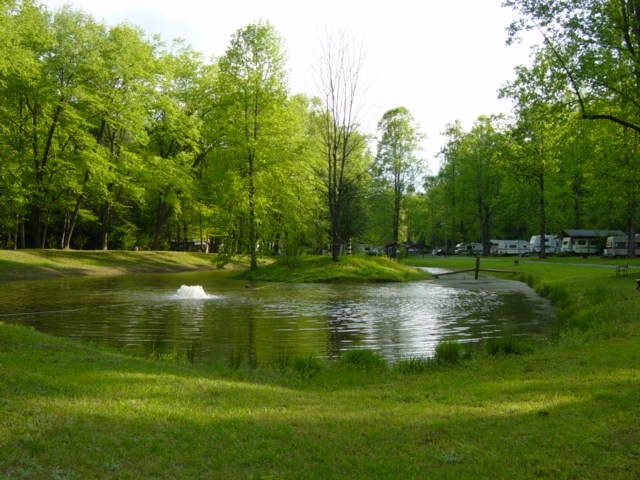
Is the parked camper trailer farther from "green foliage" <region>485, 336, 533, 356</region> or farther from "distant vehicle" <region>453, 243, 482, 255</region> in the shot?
"green foliage" <region>485, 336, 533, 356</region>

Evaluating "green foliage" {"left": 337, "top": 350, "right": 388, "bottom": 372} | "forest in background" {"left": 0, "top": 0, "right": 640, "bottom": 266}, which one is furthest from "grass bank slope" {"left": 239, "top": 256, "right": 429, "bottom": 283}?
"green foliage" {"left": 337, "top": 350, "right": 388, "bottom": 372}

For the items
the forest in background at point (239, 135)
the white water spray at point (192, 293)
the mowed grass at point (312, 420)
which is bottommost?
the white water spray at point (192, 293)

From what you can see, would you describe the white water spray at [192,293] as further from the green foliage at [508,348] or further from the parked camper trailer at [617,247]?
the parked camper trailer at [617,247]

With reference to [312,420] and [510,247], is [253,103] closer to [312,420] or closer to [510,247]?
[312,420]

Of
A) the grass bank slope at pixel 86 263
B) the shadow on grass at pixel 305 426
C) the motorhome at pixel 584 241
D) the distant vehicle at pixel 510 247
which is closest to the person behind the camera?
the shadow on grass at pixel 305 426

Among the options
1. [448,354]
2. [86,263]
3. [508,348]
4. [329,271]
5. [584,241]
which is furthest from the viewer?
[584,241]

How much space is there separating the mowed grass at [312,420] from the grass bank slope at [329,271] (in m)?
24.5

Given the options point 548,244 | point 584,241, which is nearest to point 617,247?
point 584,241

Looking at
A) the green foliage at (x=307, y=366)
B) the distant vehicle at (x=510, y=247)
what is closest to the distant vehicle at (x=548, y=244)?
the distant vehicle at (x=510, y=247)

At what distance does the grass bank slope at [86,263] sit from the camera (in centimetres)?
3588

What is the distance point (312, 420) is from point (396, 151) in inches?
2374

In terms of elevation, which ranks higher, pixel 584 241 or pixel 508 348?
pixel 584 241

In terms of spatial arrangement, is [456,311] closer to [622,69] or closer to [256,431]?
[622,69]

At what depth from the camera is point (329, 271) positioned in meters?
35.6
